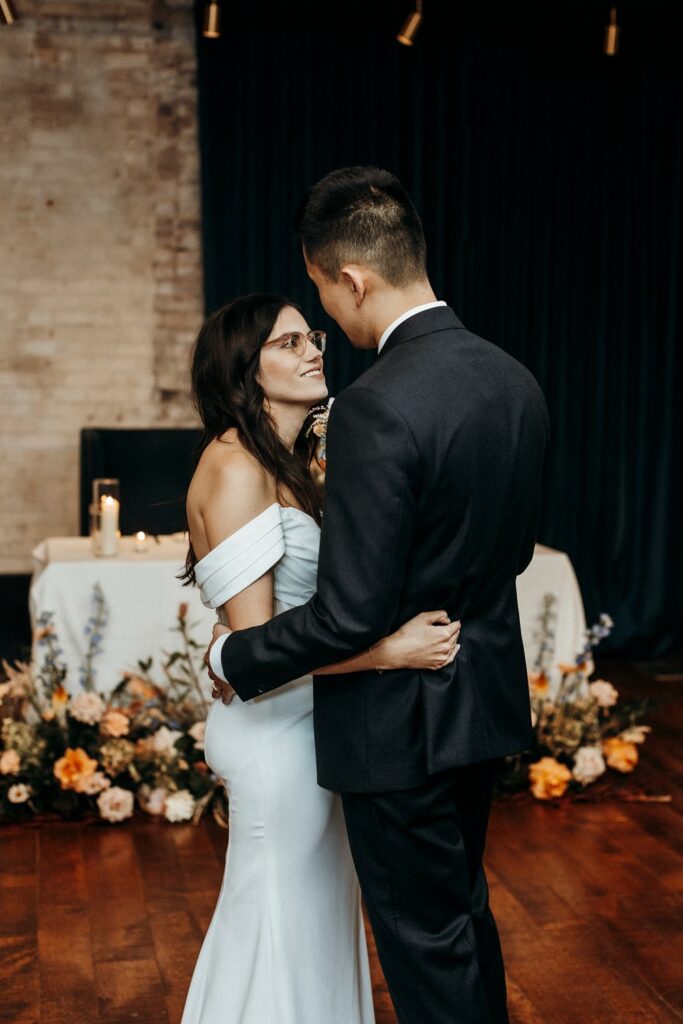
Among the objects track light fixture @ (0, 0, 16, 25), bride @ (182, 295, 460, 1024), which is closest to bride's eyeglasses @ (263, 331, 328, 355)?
bride @ (182, 295, 460, 1024)

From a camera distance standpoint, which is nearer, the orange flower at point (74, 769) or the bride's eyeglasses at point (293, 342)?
the bride's eyeglasses at point (293, 342)

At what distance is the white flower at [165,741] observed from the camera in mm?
→ 3973

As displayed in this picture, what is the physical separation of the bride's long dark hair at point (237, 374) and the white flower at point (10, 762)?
1.97 m

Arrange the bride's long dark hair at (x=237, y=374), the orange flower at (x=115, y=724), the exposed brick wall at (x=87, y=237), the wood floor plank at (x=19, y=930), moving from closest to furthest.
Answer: the bride's long dark hair at (x=237, y=374)
the wood floor plank at (x=19, y=930)
the orange flower at (x=115, y=724)
the exposed brick wall at (x=87, y=237)

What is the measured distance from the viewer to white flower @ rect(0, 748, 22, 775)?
392 cm

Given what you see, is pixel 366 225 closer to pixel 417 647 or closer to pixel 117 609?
pixel 417 647

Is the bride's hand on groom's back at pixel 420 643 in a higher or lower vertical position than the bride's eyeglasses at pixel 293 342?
lower

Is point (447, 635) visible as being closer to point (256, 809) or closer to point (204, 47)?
point (256, 809)

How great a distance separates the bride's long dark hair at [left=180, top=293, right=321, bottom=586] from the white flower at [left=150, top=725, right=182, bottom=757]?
1850 mm

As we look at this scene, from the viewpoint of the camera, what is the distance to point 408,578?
1.85m

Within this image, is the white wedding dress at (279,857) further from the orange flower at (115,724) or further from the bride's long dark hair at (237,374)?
the orange flower at (115,724)

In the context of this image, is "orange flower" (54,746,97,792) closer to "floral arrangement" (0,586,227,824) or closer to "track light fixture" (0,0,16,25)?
"floral arrangement" (0,586,227,824)

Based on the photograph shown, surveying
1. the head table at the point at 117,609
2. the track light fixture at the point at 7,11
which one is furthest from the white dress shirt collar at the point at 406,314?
the track light fixture at the point at 7,11

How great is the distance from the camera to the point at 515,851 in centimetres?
369
